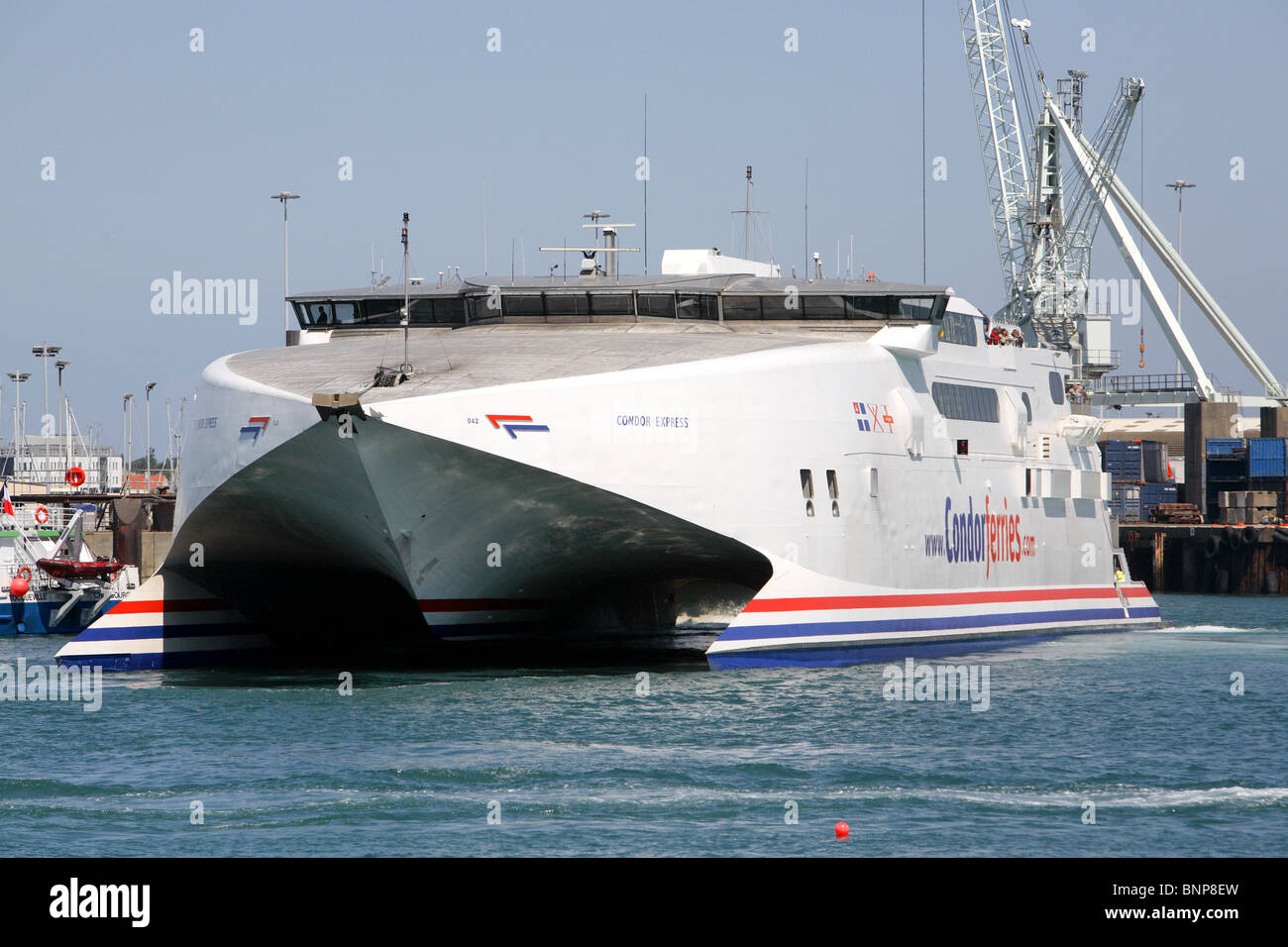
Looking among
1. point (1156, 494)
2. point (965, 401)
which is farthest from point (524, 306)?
point (1156, 494)

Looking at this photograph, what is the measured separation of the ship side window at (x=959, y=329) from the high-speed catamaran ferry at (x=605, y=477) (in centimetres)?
11

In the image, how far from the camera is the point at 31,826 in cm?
1811

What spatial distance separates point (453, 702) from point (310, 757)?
18.8 feet

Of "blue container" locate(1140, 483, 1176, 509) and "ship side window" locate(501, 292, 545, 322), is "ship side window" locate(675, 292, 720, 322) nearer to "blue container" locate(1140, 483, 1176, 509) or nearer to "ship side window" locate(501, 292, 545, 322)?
"ship side window" locate(501, 292, 545, 322)

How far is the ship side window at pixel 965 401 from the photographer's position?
37.3 meters

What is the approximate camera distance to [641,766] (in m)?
21.3

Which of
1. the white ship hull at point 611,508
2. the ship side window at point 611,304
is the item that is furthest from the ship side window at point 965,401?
the ship side window at point 611,304

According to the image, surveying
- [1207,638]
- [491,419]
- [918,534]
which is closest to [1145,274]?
[1207,638]

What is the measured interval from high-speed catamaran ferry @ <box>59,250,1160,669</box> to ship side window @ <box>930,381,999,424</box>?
9 cm

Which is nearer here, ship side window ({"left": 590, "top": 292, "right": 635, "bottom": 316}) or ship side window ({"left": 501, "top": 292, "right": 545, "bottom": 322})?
ship side window ({"left": 590, "top": 292, "right": 635, "bottom": 316})

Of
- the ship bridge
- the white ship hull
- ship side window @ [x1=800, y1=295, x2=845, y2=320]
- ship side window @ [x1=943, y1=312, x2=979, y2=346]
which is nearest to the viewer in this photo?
the white ship hull

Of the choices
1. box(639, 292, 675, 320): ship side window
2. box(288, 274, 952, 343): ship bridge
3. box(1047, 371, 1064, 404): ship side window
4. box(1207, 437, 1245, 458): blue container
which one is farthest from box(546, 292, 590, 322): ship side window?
box(1207, 437, 1245, 458): blue container
